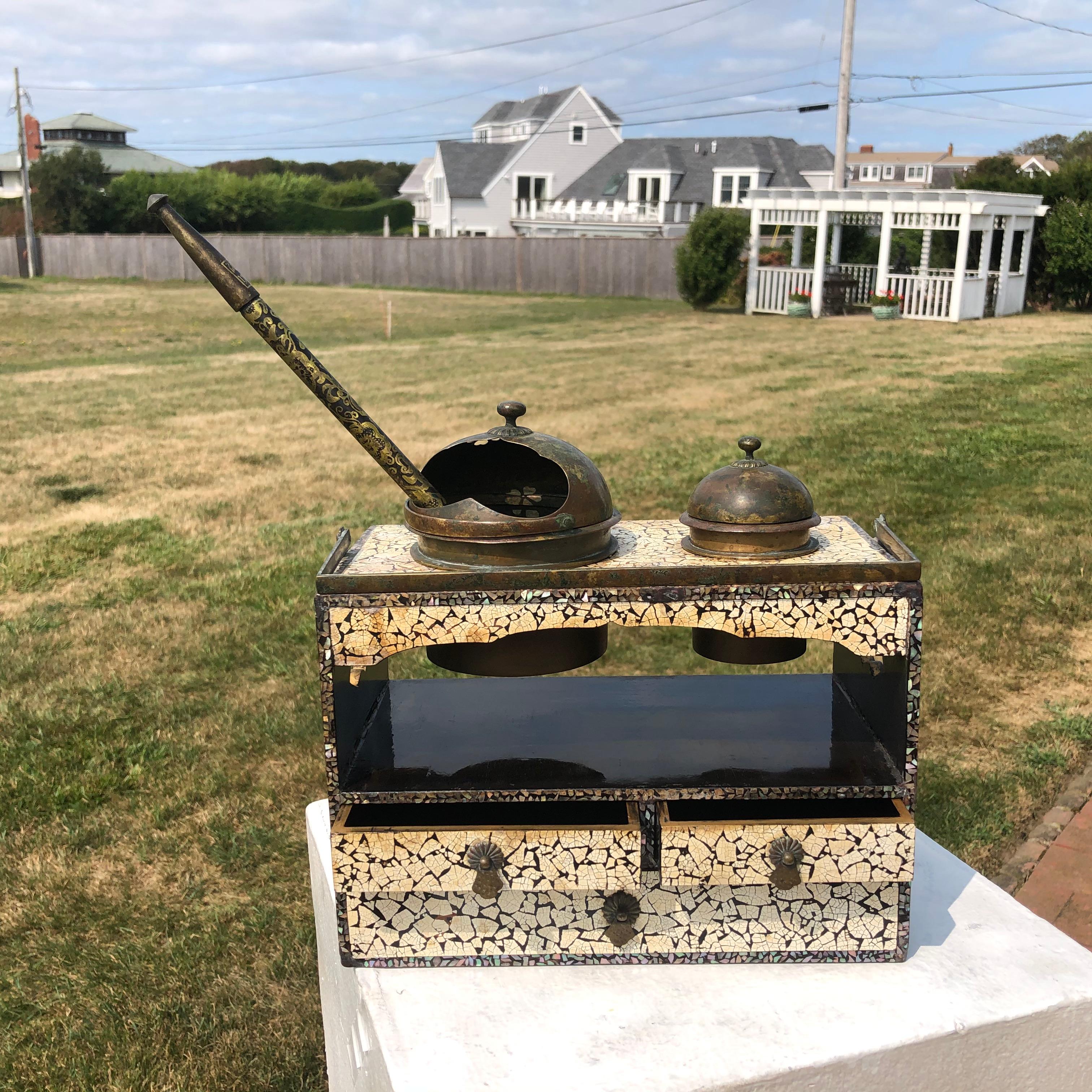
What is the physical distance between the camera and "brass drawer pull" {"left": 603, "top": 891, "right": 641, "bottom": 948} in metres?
2.22

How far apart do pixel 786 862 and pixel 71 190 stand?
56.1 m

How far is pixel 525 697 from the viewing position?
9.45ft

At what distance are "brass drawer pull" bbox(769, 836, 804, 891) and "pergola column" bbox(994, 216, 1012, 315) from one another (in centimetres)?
2248

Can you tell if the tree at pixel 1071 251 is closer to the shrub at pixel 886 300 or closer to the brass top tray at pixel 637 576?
the shrub at pixel 886 300

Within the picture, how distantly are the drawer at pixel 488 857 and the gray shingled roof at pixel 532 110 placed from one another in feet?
170

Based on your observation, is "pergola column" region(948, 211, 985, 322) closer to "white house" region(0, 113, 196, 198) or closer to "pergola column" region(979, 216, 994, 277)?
"pergola column" region(979, 216, 994, 277)

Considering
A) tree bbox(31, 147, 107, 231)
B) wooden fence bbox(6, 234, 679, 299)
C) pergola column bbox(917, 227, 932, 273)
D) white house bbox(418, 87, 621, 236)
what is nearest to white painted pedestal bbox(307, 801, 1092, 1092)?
pergola column bbox(917, 227, 932, 273)

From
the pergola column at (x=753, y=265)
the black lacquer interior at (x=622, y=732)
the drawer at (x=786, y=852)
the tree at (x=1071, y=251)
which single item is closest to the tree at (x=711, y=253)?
the pergola column at (x=753, y=265)

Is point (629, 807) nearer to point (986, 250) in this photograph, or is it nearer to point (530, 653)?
point (530, 653)

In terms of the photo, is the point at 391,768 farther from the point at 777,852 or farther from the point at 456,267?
the point at 456,267

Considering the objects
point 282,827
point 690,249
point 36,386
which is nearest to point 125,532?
point 282,827

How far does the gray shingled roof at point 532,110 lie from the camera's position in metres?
50.2

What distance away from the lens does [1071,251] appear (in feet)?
73.8

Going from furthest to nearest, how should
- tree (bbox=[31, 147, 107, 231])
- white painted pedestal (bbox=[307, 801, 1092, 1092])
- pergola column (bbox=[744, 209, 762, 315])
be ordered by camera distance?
1. tree (bbox=[31, 147, 107, 231])
2. pergola column (bbox=[744, 209, 762, 315])
3. white painted pedestal (bbox=[307, 801, 1092, 1092])
